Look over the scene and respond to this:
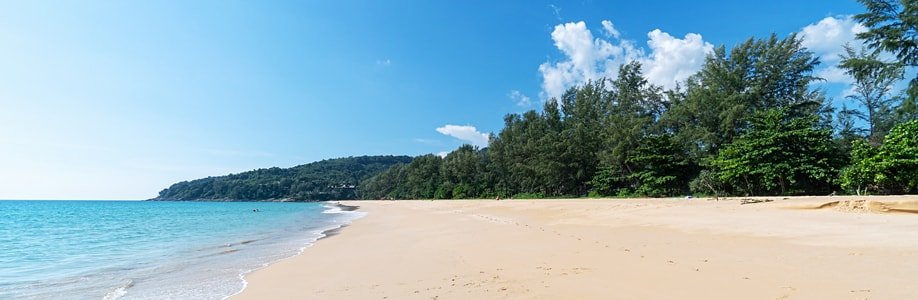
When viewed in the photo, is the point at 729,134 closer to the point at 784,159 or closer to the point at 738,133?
the point at 738,133

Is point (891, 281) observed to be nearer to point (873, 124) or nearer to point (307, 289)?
point (307, 289)

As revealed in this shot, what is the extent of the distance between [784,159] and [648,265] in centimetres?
2617

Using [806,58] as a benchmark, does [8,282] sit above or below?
below

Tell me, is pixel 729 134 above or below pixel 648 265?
above

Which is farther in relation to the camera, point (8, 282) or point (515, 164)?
point (515, 164)

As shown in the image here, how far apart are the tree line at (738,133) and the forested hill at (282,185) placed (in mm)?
108254

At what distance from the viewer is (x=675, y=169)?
3619 cm

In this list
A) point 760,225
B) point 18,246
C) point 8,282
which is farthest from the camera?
point 18,246

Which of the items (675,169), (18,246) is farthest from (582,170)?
(18,246)

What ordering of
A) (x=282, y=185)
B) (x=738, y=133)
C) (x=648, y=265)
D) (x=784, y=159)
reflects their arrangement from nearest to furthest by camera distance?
(x=648, y=265) → (x=784, y=159) → (x=738, y=133) → (x=282, y=185)

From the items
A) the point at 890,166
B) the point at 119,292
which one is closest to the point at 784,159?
the point at 890,166

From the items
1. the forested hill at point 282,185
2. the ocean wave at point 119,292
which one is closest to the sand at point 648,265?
the ocean wave at point 119,292

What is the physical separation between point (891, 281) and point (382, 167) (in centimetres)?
19665

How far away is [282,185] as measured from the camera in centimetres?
16450
